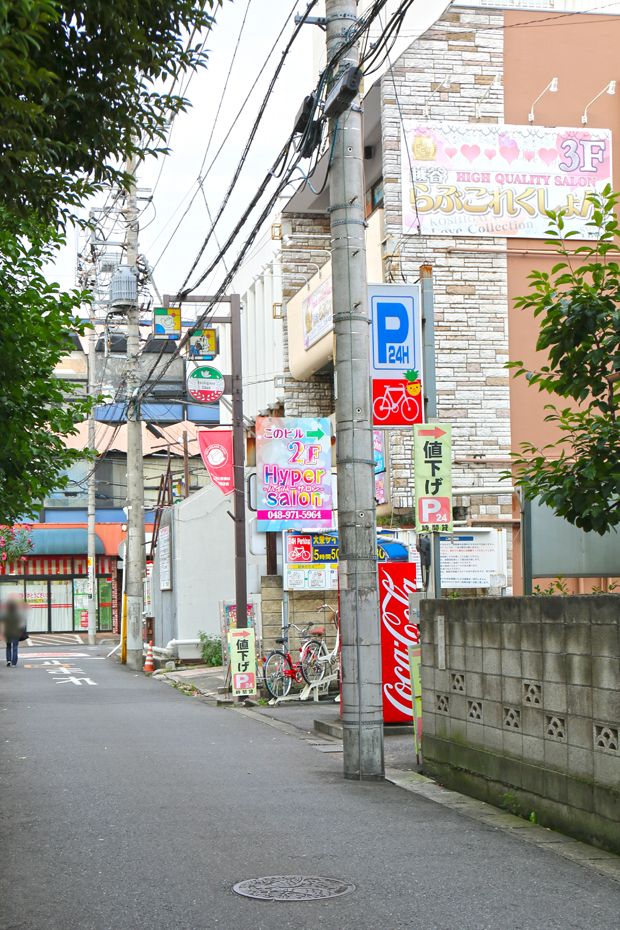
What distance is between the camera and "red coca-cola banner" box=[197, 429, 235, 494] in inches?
734

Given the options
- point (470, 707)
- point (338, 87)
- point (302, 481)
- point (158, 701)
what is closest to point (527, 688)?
point (470, 707)

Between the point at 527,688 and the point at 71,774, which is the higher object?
the point at 527,688

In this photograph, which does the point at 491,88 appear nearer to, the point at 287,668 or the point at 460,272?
the point at 460,272

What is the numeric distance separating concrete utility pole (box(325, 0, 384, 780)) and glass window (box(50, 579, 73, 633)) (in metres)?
38.2

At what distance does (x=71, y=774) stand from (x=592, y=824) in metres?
5.40

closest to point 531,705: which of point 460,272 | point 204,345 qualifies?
point 460,272

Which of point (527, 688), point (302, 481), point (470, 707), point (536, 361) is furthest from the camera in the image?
point (536, 361)

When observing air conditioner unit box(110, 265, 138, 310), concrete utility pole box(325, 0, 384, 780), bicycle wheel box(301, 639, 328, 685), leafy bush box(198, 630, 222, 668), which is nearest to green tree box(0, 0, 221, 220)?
concrete utility pole box(325, 0, 384, 780)

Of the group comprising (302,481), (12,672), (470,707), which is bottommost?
(12,672)

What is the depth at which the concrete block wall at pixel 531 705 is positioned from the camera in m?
6.39

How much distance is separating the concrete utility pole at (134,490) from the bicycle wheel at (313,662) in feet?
36.6

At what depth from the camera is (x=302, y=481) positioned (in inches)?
669

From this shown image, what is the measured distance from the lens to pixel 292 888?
18.7 ft

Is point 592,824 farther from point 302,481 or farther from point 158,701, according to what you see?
point 158,701
